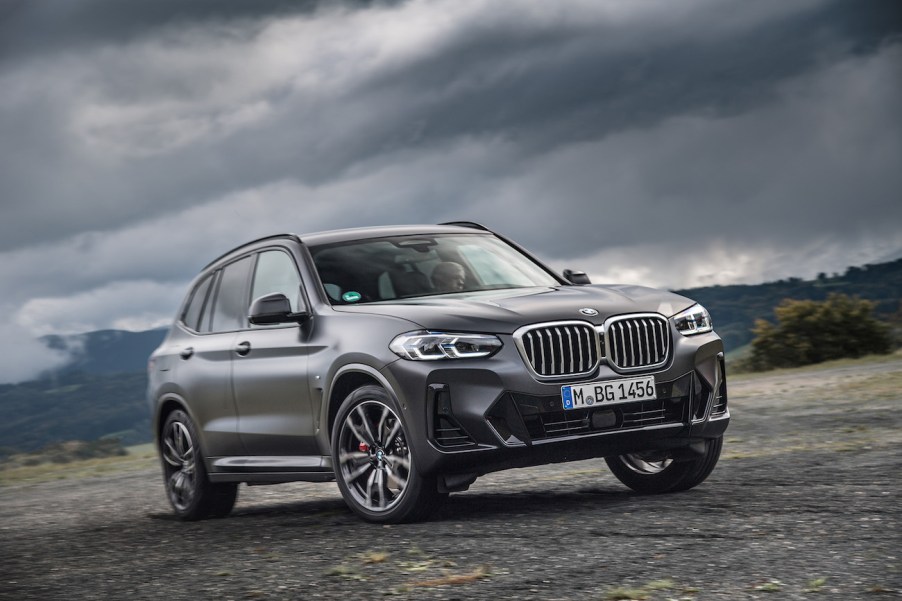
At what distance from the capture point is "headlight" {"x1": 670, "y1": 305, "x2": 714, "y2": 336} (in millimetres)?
7516

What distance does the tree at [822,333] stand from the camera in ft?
99.5

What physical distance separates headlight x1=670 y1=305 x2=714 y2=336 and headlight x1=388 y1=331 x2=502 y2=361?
1.28 metres

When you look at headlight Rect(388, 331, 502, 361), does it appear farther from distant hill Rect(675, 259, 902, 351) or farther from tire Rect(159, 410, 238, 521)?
distant hill Rect(675, 259, 902, 351)

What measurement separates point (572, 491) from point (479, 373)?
2127 mm

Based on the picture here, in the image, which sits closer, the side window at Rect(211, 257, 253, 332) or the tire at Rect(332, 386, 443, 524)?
the tire at Rect(332, 386, 443, 524)

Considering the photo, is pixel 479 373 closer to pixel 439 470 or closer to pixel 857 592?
pixel 439 470

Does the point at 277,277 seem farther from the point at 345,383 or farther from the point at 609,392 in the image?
the point at 609,392

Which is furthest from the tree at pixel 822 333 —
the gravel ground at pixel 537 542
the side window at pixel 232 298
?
the side window at pixel 232 298

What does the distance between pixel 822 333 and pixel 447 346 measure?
2532 centimetres

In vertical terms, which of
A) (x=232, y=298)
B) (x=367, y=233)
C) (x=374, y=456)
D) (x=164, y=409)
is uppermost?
(x=367, y=233)

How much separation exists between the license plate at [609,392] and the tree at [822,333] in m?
24.4

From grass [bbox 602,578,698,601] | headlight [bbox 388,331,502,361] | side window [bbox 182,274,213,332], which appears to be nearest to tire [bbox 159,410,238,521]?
side window [bbox 182,274,213,332]

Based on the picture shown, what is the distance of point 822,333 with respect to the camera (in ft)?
100

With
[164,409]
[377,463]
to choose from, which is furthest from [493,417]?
[164,409]
